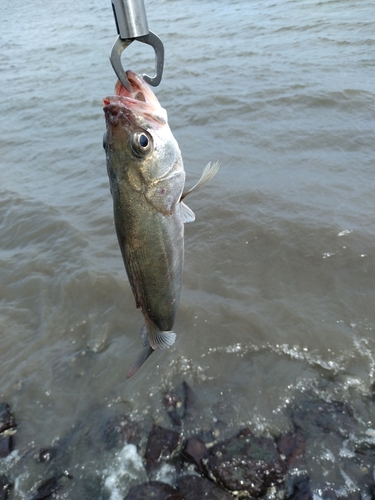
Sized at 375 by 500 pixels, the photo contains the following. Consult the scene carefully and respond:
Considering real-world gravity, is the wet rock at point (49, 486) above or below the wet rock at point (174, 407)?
below

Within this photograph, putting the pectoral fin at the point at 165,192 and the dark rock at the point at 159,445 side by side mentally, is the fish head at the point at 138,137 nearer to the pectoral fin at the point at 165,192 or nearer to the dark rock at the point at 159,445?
the pectoral fin at the point at 165,192

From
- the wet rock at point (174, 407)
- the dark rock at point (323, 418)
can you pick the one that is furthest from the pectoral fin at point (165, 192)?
the dark rock at point (323, 418)

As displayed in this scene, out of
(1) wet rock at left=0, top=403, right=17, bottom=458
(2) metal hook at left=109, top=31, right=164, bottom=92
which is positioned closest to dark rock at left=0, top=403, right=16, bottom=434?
(1) wet rock at left=0, top=403, right=17, bottom=458

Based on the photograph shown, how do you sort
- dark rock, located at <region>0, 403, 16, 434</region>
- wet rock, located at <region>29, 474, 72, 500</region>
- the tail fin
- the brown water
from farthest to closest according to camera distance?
1. the brown water
2. dark rock, located at <region>0, 403, 16, 434</region>
3. wet rock, located at <region>29, 474, 72, 500</region>
4. the tail fin

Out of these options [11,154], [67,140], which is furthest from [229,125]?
[11,154]

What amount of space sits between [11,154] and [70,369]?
20.7ft

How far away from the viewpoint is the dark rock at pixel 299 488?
338 cm

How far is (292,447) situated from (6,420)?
2.72m

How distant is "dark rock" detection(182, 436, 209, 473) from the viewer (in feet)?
11.8

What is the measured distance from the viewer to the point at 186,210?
2.24 metres

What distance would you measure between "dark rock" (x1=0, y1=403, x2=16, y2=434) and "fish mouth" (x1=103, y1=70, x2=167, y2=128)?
3.49m

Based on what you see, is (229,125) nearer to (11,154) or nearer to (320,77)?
(320,77)

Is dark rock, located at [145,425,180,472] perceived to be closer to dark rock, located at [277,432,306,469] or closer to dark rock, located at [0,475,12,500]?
dark rock, located at [277,432,306,469]

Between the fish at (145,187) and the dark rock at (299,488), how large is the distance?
223 cm
